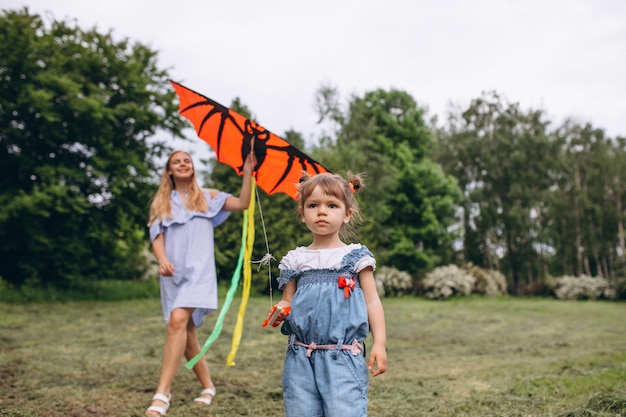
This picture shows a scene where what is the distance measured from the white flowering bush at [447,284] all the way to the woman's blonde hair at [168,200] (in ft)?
61.8

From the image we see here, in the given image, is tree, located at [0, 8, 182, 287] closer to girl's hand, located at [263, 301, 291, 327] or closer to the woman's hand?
the woman's hand

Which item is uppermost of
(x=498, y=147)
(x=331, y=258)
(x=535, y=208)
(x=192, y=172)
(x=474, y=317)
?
(x=498, y=147)

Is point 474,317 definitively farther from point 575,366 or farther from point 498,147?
point 498,147

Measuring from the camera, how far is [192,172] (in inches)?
169

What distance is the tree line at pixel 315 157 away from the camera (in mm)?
14148

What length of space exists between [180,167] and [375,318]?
2.35 m

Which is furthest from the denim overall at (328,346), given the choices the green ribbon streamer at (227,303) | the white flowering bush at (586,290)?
the white flowering bush at (586,290)

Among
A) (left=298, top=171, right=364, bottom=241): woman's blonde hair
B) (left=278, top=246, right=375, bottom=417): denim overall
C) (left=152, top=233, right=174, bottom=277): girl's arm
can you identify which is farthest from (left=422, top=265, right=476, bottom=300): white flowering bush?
(left=278, top=246, right=375, bottom=417): denim overall

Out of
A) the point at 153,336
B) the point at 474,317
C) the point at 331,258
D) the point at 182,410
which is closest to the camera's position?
the point at 331,258

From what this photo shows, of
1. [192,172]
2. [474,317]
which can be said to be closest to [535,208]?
[474,317]

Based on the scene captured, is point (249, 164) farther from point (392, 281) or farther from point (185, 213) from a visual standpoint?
point (392, 281)

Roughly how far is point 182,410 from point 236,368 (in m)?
1.87

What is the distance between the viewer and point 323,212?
8.09ft

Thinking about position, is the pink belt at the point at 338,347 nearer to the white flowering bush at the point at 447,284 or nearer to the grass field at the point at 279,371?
the grass field at the point at 279,371
